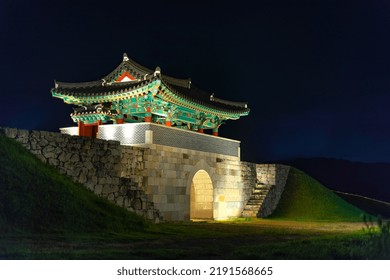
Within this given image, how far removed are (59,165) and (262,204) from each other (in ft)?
46.8

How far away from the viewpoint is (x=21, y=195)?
43.3 feet

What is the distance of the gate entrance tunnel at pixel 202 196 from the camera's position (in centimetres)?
2420

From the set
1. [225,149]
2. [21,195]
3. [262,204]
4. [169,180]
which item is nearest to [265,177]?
[262,204]

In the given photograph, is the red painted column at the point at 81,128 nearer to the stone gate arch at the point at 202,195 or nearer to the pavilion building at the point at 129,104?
the pavilion building at the point at 129,104

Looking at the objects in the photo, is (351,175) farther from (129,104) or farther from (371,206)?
(129,104)

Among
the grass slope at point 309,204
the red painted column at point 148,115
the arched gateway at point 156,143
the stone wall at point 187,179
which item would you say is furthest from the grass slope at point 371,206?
the red painted column at point 148,115

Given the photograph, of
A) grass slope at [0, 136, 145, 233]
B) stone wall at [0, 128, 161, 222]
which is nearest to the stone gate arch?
stone wall at [0, 128, 161, 222]

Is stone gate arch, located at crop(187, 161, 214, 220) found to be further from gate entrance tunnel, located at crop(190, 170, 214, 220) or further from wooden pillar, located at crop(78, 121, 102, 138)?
wooden pillar, located at crop(78, 121, 102, 138)

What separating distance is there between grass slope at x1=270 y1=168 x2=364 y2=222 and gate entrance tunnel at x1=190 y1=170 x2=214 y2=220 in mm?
5097

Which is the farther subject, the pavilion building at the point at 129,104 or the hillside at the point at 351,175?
the hillside at the point at 351,175

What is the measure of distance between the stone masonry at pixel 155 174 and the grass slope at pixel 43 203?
2.41 ft

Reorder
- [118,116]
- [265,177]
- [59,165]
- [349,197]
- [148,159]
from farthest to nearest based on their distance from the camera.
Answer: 1. [349,197]
2. [265,177]
3. [118,116]
4. [148,159]
5. [59,165]

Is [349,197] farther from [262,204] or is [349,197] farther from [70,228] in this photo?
[70,228]

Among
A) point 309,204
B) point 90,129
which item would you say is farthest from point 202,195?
point 309,204
